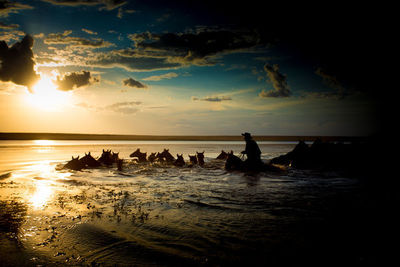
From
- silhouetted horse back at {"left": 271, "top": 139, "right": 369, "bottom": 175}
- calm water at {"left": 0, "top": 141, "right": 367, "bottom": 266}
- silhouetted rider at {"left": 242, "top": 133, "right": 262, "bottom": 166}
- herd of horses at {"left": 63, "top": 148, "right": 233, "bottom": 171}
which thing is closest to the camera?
calm water at {"left": 0, "top": 141, "right": 367, "bottom": 266}

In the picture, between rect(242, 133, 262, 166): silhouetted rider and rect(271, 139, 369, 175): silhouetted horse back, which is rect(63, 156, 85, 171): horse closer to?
rect(242, 133, 262, 166): silhouetted rider

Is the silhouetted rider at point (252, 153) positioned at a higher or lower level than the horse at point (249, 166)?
higher

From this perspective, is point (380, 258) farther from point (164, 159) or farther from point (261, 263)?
point (164, 159)

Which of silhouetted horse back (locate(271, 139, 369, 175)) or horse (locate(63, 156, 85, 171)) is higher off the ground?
silhouetted horse back (locate(271, 139, 369, 175))

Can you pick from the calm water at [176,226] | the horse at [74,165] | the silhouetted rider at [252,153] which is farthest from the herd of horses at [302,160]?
the calm water at [176,226]

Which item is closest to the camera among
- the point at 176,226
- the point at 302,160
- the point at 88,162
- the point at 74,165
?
the point at 176,226

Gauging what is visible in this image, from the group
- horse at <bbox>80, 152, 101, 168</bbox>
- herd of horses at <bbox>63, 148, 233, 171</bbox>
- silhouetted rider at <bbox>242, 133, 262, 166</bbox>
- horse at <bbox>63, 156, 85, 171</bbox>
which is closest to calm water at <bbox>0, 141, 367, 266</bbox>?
horse at <bbox>63, 156, 85, 171</bbox>

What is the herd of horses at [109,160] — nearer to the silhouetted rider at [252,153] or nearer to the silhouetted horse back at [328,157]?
the silhouetted rider at [252,153]

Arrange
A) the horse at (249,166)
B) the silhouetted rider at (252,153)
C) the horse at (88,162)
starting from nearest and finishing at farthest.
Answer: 1. the horse at (249,166)
2. the silhouetted rider at (252,153)
3. the horse at (88,162)

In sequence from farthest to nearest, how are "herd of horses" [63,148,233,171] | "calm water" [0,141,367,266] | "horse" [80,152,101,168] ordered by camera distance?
"horse" [80,152,101,168], "herd of horses" [63,148,233,171], "calm water" [0,141,367,266]

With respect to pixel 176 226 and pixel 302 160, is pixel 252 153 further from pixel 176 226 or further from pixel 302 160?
pixel 176 226

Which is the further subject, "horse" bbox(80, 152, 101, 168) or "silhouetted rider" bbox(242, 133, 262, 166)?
"horse" bbox(80, 152, 101, 168)

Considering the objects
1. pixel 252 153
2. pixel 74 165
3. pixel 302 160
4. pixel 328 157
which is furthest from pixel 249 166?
pixel 74 165

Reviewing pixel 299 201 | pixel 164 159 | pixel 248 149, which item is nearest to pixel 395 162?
pixel 248 149
